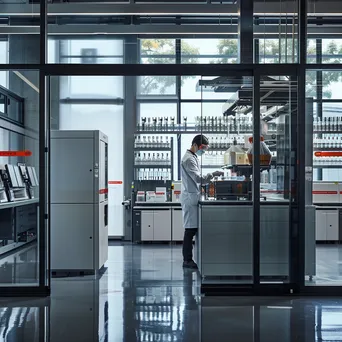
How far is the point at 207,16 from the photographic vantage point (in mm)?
5465

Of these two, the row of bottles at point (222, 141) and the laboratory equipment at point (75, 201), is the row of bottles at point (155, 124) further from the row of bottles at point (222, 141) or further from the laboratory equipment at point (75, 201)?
the laboratory equipment at point (75, 201)

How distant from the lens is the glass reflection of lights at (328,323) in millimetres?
3658

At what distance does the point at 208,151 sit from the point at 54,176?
1.96 meters

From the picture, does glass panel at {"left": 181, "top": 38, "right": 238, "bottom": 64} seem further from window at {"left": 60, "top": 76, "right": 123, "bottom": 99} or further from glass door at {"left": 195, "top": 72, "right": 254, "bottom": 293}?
window at {"left": 60, "top": 76, "right": 123, "bottom": 99}

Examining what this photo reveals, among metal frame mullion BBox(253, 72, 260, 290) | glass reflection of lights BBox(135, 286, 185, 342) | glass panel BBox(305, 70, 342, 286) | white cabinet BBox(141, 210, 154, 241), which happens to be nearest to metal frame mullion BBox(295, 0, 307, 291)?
glass panel BBox(305, 70, 342, 286)

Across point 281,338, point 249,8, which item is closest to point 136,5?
point 249,8

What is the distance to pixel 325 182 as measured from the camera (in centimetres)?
873

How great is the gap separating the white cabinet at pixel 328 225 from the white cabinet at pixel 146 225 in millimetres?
2962

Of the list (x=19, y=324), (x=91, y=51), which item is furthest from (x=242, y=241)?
(x=91, y=51)

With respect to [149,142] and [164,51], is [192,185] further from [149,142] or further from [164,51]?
[149,142]

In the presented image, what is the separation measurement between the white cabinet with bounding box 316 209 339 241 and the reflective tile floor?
3.79m

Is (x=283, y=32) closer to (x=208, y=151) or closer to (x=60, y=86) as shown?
(x=208, y=151)

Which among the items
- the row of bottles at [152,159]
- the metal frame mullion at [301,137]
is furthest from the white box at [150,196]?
the metal frame mullion at [301,137]

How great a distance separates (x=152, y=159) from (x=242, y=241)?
450cm
